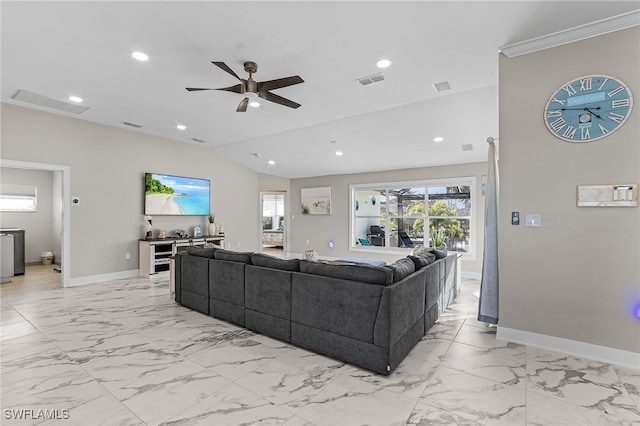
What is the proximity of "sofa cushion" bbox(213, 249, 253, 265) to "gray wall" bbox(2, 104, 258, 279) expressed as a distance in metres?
3.45

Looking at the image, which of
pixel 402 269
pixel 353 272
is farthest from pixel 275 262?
pixel 402 269

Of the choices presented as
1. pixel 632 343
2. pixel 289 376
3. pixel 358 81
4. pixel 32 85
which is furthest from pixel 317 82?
pixel 632 343

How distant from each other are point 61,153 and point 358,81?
523 centimetres

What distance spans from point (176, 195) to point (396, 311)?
5.99 metres

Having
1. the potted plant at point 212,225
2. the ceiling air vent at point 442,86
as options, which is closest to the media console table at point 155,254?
the potted plant at point 212,225

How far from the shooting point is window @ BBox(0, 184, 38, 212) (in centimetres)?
692

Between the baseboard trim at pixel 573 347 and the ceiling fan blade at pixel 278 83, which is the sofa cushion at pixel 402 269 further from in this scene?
the ceiling fan blade at pixel 278 83

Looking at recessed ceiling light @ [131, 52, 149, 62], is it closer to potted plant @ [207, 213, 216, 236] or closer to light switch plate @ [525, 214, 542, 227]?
light switch plate @ [525, 214, 542, 227]

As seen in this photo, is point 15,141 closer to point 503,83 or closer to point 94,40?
point 94,40

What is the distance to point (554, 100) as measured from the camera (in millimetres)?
2822

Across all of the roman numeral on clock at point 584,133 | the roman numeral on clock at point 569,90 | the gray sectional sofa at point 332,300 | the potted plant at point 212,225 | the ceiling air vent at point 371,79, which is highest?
the ceiling air vent at point 371,79

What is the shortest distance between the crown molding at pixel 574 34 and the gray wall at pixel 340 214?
374cm

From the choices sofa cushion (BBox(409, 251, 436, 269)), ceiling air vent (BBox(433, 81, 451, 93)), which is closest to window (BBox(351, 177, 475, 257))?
ceiling air vent (BBox(433, 81, 451, 93))

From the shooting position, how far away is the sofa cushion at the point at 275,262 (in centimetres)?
303
